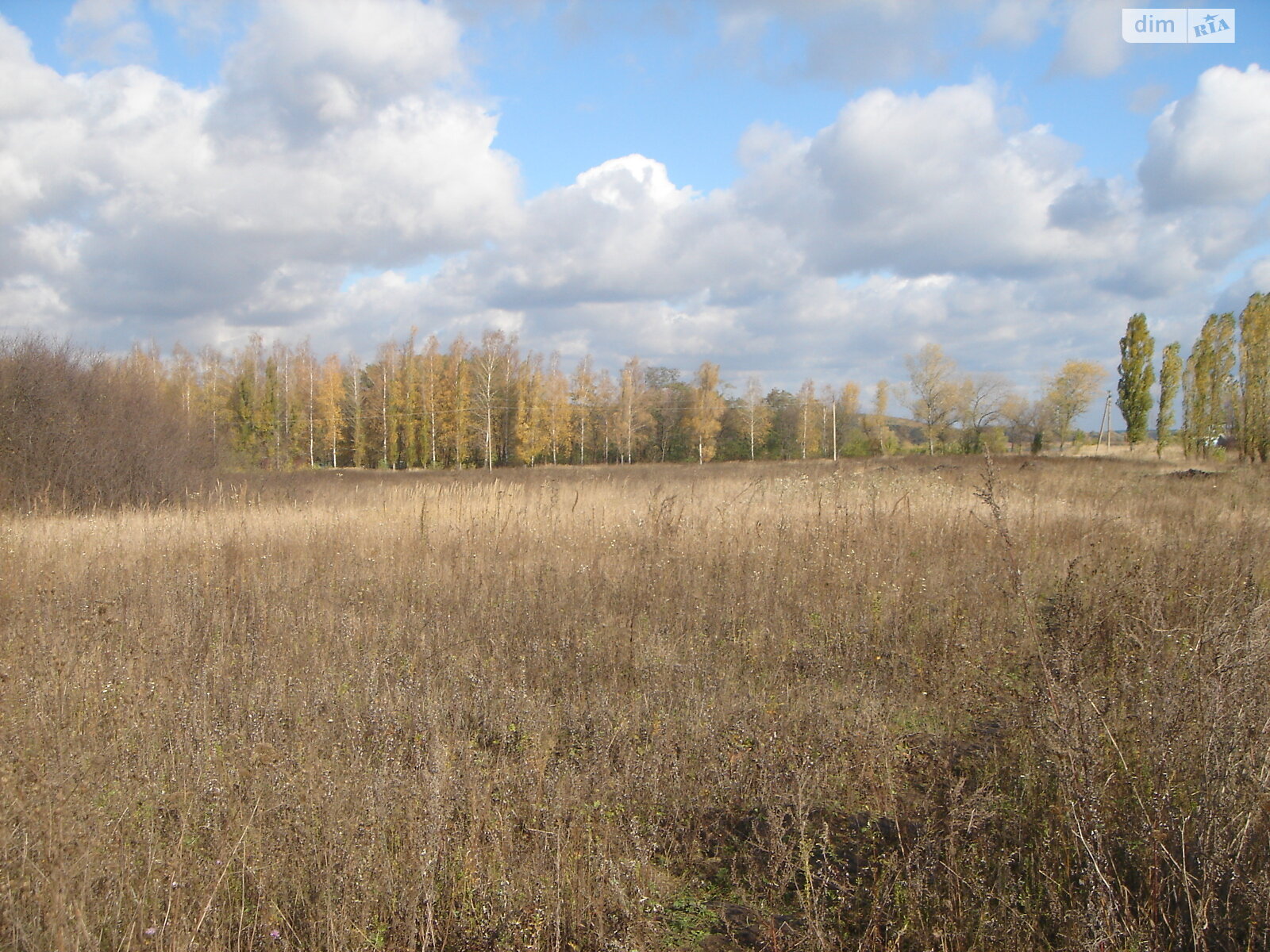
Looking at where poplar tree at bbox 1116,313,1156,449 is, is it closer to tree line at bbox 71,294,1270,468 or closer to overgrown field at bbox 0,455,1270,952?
tree line at bbox 71,294,1270,468

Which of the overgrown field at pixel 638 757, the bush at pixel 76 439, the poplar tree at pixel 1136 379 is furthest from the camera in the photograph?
the poplar tree at pixel 1136 379

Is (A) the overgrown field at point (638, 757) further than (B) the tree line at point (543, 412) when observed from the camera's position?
No

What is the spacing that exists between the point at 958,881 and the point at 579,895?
1.37 meters

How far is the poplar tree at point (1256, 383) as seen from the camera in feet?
96.7

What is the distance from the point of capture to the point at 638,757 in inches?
139

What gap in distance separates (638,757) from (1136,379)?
53619mm

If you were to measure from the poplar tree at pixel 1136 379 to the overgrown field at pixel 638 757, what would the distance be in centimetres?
4569

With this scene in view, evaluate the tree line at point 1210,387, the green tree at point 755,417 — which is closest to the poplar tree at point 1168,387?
the tree line at point 1210,387

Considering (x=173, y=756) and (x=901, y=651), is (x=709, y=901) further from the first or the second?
(x=901, y=651)

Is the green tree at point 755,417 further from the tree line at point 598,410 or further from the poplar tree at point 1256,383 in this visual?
the poplar tree at point 1256,383

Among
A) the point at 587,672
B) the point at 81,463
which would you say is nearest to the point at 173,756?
the point at 587,672

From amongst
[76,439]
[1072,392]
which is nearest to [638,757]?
[76,439]

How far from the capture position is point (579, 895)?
2594 millimetres

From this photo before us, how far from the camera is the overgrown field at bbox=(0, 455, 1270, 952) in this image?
2.43m
